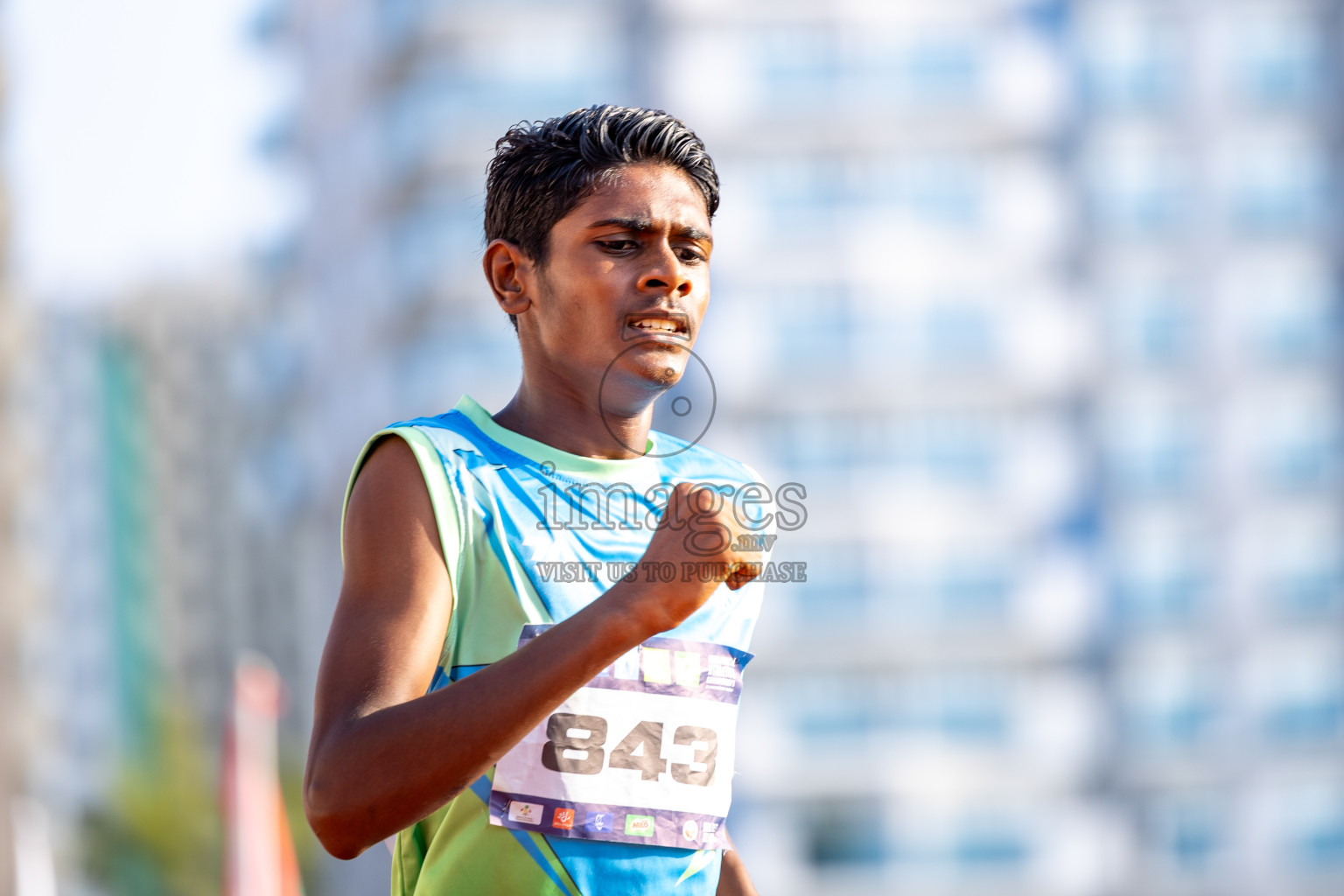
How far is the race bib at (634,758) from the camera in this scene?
7.24ft

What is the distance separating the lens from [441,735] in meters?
1.98

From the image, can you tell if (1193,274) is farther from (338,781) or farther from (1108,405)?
(338,781)

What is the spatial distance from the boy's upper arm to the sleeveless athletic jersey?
0.07ft

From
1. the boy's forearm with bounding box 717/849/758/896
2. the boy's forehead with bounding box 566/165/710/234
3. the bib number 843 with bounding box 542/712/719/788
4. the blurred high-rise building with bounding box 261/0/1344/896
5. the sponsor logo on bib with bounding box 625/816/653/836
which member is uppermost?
the blurred high-rise building with bounding box 261/0/1344/896

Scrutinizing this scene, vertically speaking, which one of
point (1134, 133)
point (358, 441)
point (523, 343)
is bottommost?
point (523, 343)

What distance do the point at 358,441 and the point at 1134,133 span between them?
2343cm

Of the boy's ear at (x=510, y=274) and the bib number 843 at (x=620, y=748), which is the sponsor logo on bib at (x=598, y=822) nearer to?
the bib number 843 at (x=620, y=748)

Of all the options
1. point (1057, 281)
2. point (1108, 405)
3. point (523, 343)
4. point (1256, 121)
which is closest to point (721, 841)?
point (523, 343)

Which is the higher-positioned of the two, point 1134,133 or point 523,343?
point 1134,133

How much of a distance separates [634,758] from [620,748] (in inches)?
0.9

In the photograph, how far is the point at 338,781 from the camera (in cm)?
200

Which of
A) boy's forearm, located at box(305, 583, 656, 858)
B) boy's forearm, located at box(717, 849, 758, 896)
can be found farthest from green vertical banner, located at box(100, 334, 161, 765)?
boy's forearm, located at box(305, 583, 656, 858)

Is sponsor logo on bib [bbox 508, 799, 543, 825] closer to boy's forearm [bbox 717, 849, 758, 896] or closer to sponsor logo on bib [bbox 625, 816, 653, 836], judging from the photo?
sponsor logo on bib [bbox 625, 816, 653, 836]

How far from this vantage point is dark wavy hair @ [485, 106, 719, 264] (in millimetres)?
2414
